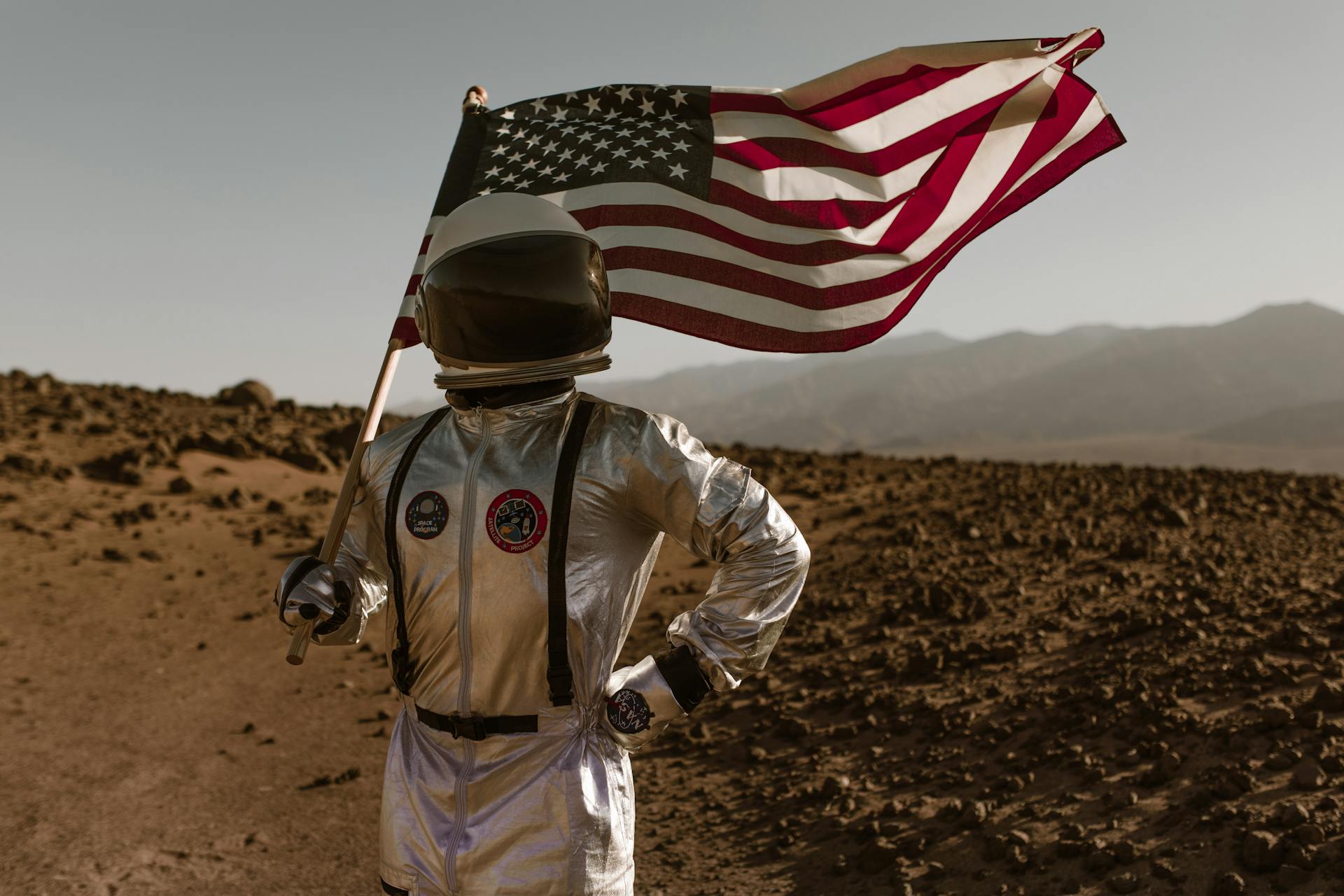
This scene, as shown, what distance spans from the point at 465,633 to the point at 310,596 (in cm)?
35

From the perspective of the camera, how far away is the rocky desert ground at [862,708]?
4328 mm

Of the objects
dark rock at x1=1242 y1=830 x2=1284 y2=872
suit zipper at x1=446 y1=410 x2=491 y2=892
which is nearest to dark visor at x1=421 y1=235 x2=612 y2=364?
suit zipper at x1=446 y1=410 x2=491 y2=892

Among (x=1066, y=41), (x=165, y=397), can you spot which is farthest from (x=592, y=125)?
(x=165, y=397)

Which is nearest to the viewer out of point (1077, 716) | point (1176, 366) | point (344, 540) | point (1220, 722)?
point (344, 540)

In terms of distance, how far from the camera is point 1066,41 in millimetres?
3268

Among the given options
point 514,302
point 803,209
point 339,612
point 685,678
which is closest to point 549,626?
point 685,678

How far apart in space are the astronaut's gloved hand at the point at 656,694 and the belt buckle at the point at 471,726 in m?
0.27

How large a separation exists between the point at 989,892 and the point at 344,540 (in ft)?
9.57

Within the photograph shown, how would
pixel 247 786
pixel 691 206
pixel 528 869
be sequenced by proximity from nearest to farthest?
pixel 528 869
pixel 691 206
pixel 247 786

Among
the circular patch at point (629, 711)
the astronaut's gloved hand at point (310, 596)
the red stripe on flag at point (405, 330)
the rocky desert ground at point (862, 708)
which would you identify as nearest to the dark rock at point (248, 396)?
the rocky desert ground at point (862, 708)

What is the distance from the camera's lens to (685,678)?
207 cm

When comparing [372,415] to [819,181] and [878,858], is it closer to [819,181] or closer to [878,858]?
[819,181]

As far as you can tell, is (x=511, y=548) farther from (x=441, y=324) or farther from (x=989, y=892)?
(x=989, y=892)

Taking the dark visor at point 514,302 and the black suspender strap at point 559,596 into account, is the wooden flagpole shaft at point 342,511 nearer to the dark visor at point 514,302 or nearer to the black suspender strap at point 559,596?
the dark visor at point 514,302
